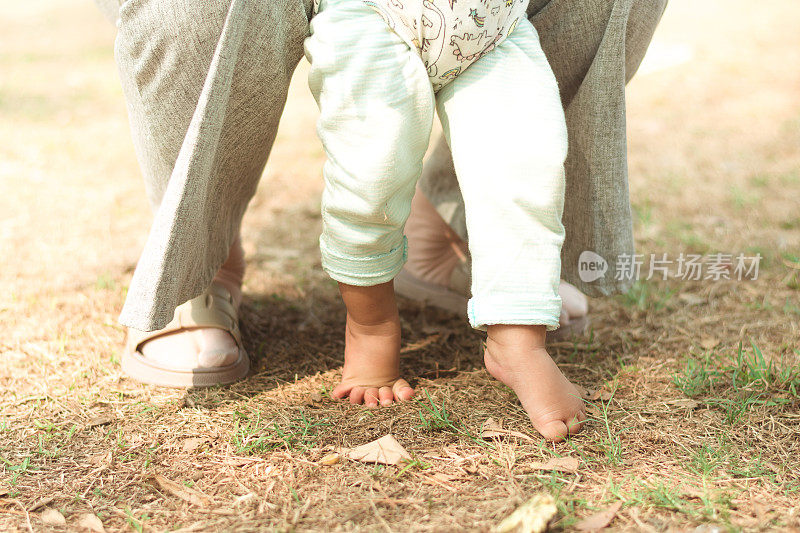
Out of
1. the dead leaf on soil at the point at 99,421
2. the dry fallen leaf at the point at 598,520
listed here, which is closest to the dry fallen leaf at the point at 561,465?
the dry fallen leaf at the point at 598,520

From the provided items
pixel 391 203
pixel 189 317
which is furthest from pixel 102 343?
pixel 391 203

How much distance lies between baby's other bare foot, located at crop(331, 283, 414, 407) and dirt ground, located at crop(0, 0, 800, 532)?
0.12 feet

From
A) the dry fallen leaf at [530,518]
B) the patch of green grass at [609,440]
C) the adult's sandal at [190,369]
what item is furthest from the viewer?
the adult's sandal at [190,369]

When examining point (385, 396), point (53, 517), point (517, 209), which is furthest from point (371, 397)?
point (53, 517)

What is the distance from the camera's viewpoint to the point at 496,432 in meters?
1.35

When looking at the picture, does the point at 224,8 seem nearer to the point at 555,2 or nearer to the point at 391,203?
the point at 391,203

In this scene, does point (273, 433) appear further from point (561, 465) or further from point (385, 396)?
point (561, 465)

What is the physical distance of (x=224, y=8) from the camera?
51.6 inches

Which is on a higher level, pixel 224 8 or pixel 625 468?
pixel 224 8

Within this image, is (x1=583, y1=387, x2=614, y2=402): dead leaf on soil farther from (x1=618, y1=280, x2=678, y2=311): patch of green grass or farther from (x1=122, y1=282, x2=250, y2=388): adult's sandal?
(x1=122, y1=282, x2=250, y2=388): adult's sandal

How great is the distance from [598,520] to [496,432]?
282 mm

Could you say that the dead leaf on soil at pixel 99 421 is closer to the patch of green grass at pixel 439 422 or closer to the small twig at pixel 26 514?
the small twig at pixel 26 514

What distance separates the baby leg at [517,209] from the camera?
50.3 inches

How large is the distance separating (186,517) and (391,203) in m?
0.61
